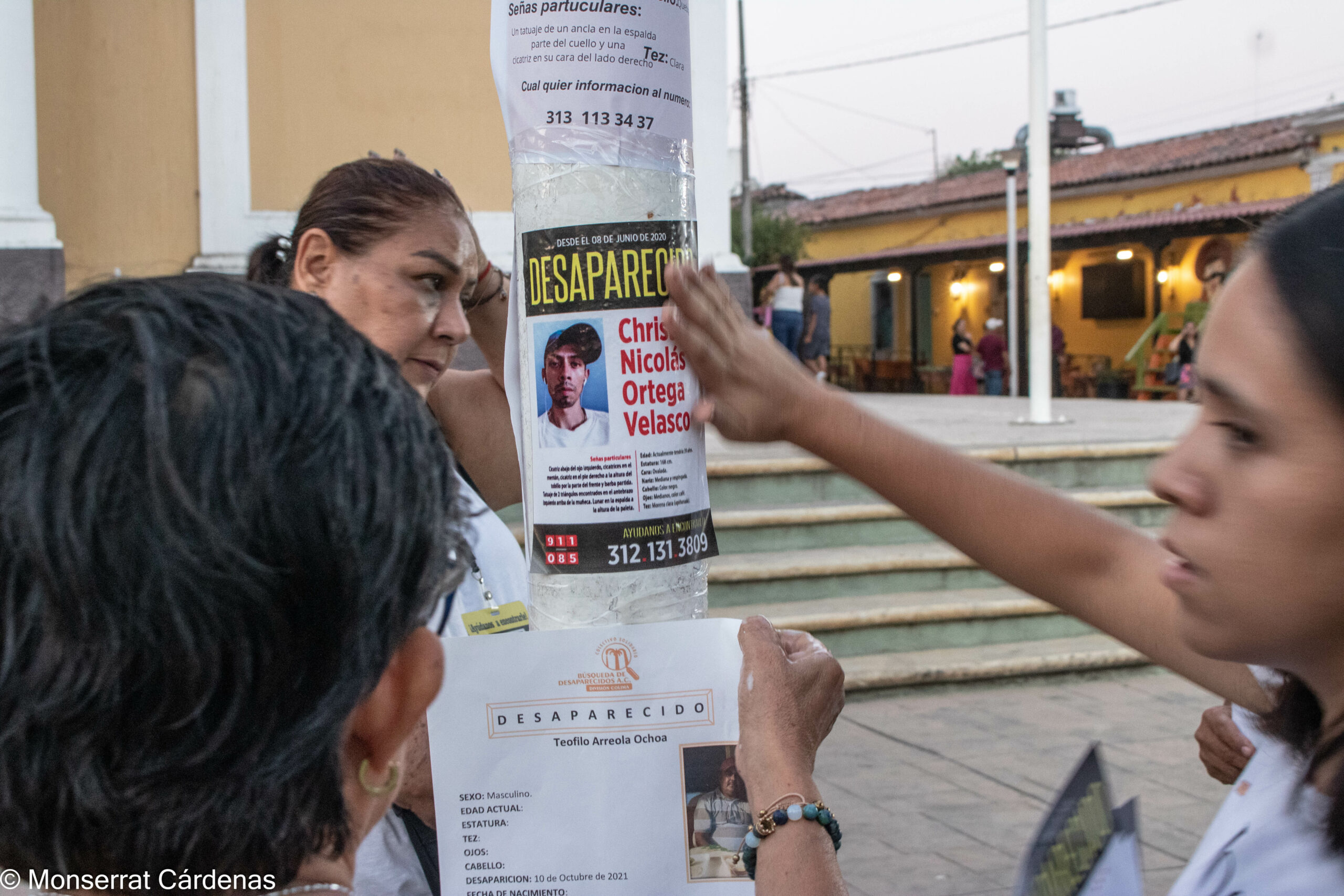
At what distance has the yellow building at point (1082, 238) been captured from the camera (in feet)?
63.6

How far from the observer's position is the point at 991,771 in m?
4.27

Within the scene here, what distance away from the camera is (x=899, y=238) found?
86.7 feet

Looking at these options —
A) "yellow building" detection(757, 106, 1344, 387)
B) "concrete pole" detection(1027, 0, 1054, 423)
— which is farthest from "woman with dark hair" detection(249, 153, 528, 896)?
"yellow building" detection(757, 106, 1344, 387)

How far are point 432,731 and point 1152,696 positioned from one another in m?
4.74

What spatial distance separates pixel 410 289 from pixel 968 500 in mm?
933

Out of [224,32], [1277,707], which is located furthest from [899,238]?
[1277,707]

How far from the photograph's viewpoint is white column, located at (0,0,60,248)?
17.4ft

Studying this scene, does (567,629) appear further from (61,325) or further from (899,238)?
(899,238)

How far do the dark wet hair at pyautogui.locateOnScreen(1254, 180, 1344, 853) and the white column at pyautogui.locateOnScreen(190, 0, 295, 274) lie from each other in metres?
5.63

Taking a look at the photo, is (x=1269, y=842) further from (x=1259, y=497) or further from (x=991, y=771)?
(x=991, y=771)

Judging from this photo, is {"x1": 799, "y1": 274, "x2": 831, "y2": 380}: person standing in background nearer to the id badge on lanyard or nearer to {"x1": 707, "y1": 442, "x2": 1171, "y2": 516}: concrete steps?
{"x1": 707, "y1": 442, "x2": 1171, "y2": 516}: concrete steps

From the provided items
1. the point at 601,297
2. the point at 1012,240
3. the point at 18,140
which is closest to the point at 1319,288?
the point at 601,297

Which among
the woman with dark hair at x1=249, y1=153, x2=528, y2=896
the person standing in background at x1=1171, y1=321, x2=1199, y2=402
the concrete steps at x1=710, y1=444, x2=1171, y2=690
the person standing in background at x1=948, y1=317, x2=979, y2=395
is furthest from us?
the person standing in background at x1=948, y1=317, x2=979, y2=395

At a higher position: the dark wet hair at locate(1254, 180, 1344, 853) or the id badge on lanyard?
the dark wet hair at locate(1254, 180, 1344, 853)
